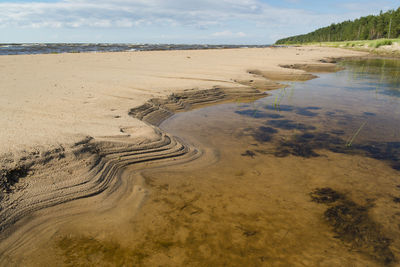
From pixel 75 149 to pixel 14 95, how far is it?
139 inches

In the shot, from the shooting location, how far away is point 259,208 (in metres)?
2.69

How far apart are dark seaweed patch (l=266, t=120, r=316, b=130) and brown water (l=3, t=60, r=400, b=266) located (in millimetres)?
108

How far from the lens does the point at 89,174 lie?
2900 mm

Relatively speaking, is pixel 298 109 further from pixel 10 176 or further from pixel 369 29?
pixel 369 29

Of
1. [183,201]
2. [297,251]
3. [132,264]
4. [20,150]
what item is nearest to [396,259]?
[297,251]

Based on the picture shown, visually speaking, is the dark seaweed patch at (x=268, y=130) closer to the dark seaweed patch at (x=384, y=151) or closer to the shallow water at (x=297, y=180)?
the shallow water at (x=297, y=180)

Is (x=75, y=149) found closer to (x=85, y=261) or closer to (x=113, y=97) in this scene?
(x=85, y=261)

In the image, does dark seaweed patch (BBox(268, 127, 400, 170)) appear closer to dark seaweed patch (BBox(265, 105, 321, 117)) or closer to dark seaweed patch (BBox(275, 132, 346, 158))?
dark seaweed patch (BBox(275, 132, 346, 158))

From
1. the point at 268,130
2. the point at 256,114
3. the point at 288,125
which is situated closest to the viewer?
the point at 268,130

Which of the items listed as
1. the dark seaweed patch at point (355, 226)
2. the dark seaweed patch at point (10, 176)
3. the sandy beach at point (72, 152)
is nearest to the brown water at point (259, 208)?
the dark seaweed patch at point (355, 226)

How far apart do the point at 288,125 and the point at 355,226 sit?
123 inches

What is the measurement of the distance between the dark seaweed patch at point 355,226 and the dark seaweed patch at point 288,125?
233 cm

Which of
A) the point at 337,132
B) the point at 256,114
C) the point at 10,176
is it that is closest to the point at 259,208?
the point at 10,176

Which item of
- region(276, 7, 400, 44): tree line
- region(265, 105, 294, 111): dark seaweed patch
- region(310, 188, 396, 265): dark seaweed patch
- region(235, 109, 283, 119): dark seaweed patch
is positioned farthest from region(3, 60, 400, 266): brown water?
region(276, 7, 400, 44): tree line
